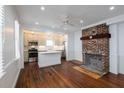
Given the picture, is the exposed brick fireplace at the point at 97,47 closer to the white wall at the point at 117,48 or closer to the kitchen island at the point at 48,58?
the white wall at the point at 117,48

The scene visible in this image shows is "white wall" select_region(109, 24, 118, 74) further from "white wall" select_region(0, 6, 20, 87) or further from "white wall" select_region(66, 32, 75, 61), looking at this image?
"white wall" select_region(0, 6, 20, 87)

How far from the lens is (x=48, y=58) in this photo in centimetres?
575

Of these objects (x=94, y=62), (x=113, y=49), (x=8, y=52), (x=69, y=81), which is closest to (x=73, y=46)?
(x=94, y=62)

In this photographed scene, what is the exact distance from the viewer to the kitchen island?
5.48 m

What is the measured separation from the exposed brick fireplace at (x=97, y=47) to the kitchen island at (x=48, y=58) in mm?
1963

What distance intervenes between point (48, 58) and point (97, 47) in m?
3.12

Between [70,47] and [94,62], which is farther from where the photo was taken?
[70,47]

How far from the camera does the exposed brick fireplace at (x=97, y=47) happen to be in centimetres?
430

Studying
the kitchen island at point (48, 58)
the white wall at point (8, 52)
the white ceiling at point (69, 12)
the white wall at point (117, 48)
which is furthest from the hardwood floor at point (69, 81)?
the white ceiling at point (69, 12)

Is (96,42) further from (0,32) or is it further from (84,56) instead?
(0,32)

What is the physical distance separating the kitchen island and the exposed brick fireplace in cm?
196

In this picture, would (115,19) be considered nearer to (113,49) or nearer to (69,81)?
(113,49)

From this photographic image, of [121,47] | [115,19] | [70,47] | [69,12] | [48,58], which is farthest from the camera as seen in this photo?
[70,47]
